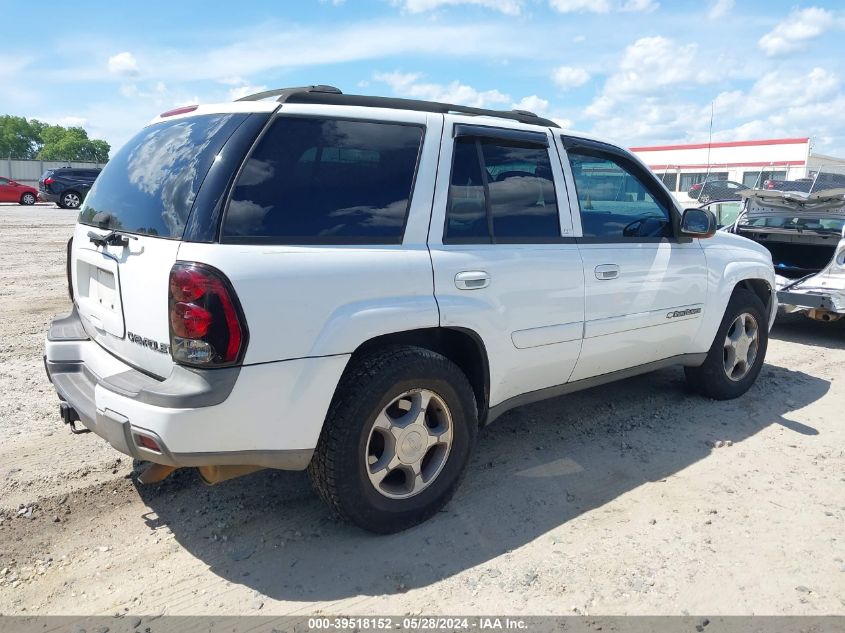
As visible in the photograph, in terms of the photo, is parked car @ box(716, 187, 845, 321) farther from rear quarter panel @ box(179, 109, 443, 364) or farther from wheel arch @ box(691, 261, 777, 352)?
rear quarter panel @ box(179, 109, 443, 364)

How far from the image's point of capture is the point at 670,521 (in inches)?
129

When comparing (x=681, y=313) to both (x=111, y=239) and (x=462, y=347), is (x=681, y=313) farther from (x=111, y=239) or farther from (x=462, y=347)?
(x=111, y=239)

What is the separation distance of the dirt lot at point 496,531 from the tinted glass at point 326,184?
56.3 inches

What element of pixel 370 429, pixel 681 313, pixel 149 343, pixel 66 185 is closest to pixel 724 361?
pixel 681 313

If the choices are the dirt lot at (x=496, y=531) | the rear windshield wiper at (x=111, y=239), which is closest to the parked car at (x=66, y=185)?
the dirt lot at (x=496, y=531)

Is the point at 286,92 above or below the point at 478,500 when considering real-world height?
above

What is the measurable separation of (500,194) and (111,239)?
1891 mm

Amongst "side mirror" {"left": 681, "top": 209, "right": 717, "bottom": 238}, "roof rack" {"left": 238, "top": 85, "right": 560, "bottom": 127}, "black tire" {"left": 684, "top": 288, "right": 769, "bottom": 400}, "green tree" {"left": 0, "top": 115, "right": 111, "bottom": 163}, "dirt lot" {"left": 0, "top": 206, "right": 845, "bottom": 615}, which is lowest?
"dirt lot" {"left": 0, "top": 206, "right": 845, "bottom": 615}

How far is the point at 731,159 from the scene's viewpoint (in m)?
33.0

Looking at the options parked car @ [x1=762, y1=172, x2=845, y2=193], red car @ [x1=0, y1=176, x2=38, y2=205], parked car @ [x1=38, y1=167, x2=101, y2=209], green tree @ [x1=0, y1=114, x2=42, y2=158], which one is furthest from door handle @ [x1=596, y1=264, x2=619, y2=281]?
green tree @ [x1=0, y1=114, x2=42, y2=158]

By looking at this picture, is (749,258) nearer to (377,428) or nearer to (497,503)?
(497,503)

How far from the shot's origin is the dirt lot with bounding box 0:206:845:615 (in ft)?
8.77

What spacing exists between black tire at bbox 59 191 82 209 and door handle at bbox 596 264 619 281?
26.1 metres

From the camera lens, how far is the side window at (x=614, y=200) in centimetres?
386
